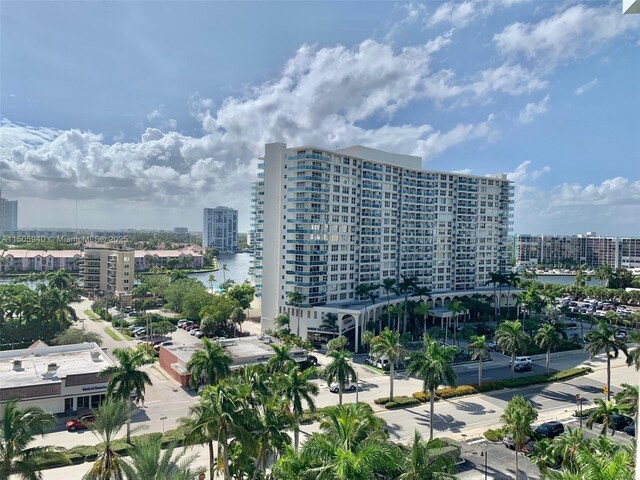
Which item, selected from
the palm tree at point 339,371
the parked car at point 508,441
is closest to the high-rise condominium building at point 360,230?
the palm tree at point 339,371

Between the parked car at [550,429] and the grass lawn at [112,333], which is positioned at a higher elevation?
the parked car at [550,429]

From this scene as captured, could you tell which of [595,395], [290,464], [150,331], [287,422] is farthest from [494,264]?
[290,464]


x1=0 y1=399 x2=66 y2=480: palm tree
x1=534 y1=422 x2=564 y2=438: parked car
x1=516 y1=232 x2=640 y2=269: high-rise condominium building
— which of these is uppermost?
x1=516 y1=232 x2=640 y2=269: high-rise condominium building

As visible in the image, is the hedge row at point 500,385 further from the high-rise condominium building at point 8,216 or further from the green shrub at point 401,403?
the high-rise condominium building at point 8,216

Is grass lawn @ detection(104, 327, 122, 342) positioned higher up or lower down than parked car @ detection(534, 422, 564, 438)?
lower down

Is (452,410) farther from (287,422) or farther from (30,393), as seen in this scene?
(30,393)

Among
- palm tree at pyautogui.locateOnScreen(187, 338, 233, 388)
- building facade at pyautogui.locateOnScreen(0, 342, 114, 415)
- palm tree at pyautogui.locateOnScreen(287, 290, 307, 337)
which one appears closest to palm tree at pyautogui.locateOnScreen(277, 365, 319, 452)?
palm tree at pyautogui.locateOnScreen(187, 338, 233, 388)

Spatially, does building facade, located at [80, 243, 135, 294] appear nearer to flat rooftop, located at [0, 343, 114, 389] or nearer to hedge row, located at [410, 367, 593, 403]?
flat rooftop, located at [0, 343, 114, 389]
